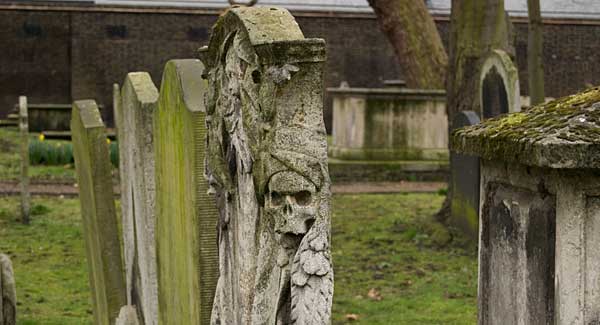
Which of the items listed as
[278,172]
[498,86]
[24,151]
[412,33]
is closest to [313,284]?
[278,172]

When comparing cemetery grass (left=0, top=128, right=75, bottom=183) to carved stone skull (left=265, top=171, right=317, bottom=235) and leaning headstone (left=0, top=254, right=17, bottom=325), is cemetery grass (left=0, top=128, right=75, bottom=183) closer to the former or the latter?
leaning headstone (left=0, top=254, right=17, bottom=325)

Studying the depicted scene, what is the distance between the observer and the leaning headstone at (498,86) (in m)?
11.9

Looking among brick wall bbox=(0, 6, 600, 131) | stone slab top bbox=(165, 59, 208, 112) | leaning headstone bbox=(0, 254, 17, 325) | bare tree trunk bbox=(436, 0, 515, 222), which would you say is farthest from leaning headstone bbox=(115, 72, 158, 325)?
brick wall bbox=(0, 6, 600, 131)

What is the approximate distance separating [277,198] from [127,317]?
3.51 meters

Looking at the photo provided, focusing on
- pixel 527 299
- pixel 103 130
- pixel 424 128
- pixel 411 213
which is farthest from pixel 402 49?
pixel 527 299

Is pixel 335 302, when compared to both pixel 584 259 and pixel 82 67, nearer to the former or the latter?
pixel 584 259

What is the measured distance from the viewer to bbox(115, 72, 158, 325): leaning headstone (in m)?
6.48

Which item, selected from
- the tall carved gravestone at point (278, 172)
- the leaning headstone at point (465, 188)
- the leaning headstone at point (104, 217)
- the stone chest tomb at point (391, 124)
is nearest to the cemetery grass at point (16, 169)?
the stone chest tomb at point (391, 124)

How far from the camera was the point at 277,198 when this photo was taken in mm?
4023

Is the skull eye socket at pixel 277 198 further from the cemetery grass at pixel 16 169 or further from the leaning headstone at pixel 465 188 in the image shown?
the cemetery grass at pixel 16 169

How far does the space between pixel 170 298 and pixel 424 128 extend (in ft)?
44.2

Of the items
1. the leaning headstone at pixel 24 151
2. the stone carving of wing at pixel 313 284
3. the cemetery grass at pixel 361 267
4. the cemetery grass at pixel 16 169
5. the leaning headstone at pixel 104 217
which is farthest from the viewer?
the cemetery grass at pixel 16 169

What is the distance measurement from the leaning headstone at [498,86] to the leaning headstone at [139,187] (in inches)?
195

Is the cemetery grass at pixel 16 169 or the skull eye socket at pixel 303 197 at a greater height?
the skull eye socket at pixel 303 197
